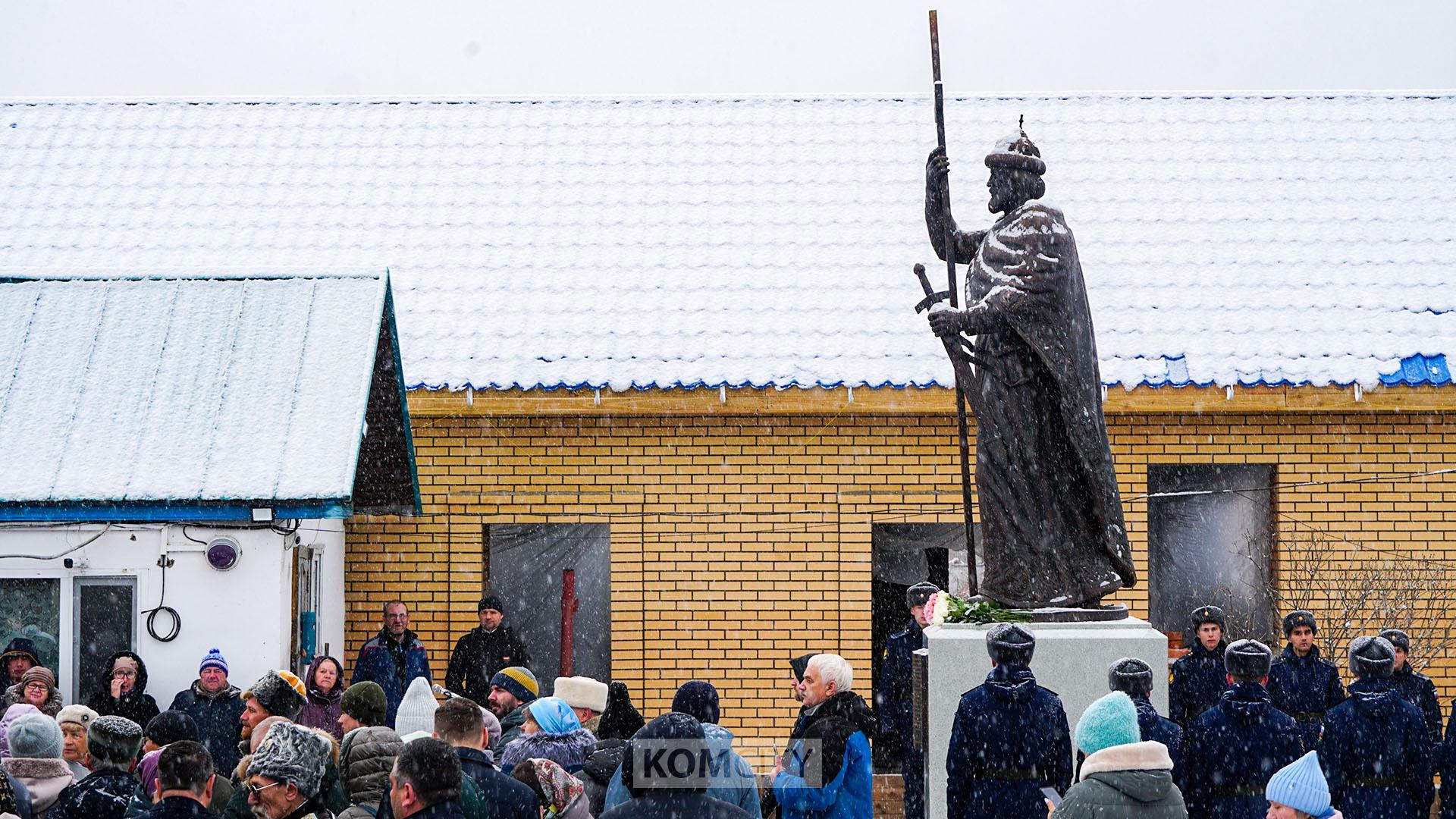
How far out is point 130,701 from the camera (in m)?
9.23

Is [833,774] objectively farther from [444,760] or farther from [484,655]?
[484,655]

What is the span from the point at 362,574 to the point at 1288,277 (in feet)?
24.2

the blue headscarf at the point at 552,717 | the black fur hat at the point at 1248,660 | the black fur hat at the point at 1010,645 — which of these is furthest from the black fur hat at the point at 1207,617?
the blue headscarf at the point at 552,717

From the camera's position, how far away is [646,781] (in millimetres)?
4812

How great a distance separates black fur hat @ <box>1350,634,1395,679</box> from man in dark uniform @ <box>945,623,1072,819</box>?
2.41 m

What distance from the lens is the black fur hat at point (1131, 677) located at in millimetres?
6301

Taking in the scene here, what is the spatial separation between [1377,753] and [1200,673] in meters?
1.75

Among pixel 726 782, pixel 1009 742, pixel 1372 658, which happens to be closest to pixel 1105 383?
pixel 1372 658

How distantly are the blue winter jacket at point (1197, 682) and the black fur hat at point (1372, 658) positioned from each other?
146 centimetres

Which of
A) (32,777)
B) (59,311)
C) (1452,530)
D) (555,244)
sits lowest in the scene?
(32,777)

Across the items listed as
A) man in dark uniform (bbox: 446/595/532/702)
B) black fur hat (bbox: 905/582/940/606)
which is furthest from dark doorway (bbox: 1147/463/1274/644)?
man in dark uniform (bbox: 446/595/532/702)

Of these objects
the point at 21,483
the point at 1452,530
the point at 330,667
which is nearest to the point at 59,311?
the point at 21,483

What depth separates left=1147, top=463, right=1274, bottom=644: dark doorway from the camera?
12.1m

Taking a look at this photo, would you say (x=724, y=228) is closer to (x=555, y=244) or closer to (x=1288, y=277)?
(x=555, y=244)
